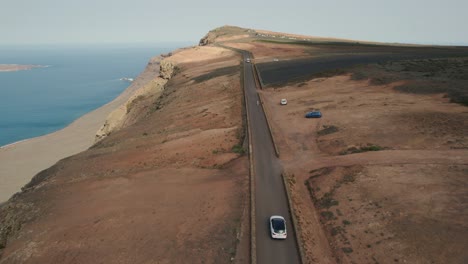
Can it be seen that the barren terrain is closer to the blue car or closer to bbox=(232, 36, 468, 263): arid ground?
bbox=(232, 36, 468, 263): arid ground

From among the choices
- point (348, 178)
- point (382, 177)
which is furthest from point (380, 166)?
point (348, 178)

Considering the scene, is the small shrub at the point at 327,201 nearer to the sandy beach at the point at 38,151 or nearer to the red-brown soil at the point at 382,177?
the red-brown soil at the point at 382,177

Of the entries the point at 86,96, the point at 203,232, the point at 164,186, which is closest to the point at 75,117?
the point at 86,96

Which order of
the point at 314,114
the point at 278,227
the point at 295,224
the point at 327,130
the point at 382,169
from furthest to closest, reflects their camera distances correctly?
the point at 314,114
the point at 327,130
the point at 382,169
the point at 295,224
the point at 278,227

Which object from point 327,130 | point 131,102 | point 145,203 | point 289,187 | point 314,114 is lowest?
point 145,203

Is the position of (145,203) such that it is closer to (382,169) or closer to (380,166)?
(382,169)

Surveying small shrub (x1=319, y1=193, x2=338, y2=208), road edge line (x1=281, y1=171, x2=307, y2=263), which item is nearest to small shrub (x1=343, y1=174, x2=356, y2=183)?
small shrub (x1=319, y1=193, x2=338, y2=208)
